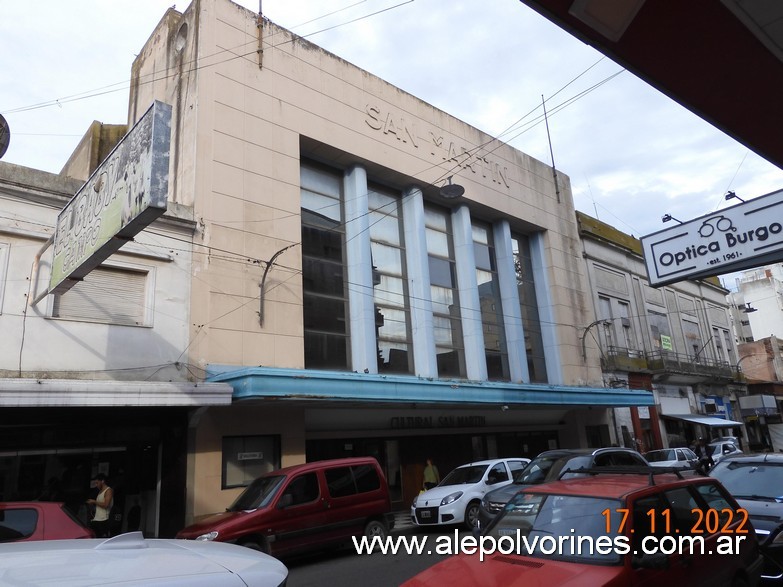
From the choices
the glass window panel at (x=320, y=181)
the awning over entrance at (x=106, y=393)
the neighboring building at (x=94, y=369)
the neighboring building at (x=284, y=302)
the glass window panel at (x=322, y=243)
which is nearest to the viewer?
the awning over entrance at (x=106, y=393)

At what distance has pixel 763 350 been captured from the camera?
47.8 m

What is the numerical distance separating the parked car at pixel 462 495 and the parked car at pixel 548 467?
109 centimetres

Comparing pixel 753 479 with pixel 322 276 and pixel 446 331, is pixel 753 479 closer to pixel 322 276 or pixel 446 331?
pixel 322 276

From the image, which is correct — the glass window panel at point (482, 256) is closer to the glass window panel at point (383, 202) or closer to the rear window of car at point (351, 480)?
the glass window panel at point (383, 202)

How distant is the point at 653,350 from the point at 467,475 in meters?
20.1

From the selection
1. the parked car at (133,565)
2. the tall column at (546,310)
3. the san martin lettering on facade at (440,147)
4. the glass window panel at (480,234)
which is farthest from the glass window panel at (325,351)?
the parked car at (133,565)

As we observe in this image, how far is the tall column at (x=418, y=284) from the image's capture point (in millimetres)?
19281

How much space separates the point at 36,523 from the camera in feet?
23.8

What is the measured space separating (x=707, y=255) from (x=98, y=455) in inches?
503

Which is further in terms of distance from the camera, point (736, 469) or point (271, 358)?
point (271, 358)

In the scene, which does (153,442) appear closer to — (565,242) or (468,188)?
(468,188)

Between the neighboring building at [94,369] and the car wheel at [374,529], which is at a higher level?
the neighboring building at [94,369]

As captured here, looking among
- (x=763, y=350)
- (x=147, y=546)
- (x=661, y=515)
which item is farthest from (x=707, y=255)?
(x=763, y=350)

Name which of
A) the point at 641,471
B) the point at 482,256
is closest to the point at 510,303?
the point at 482,256
